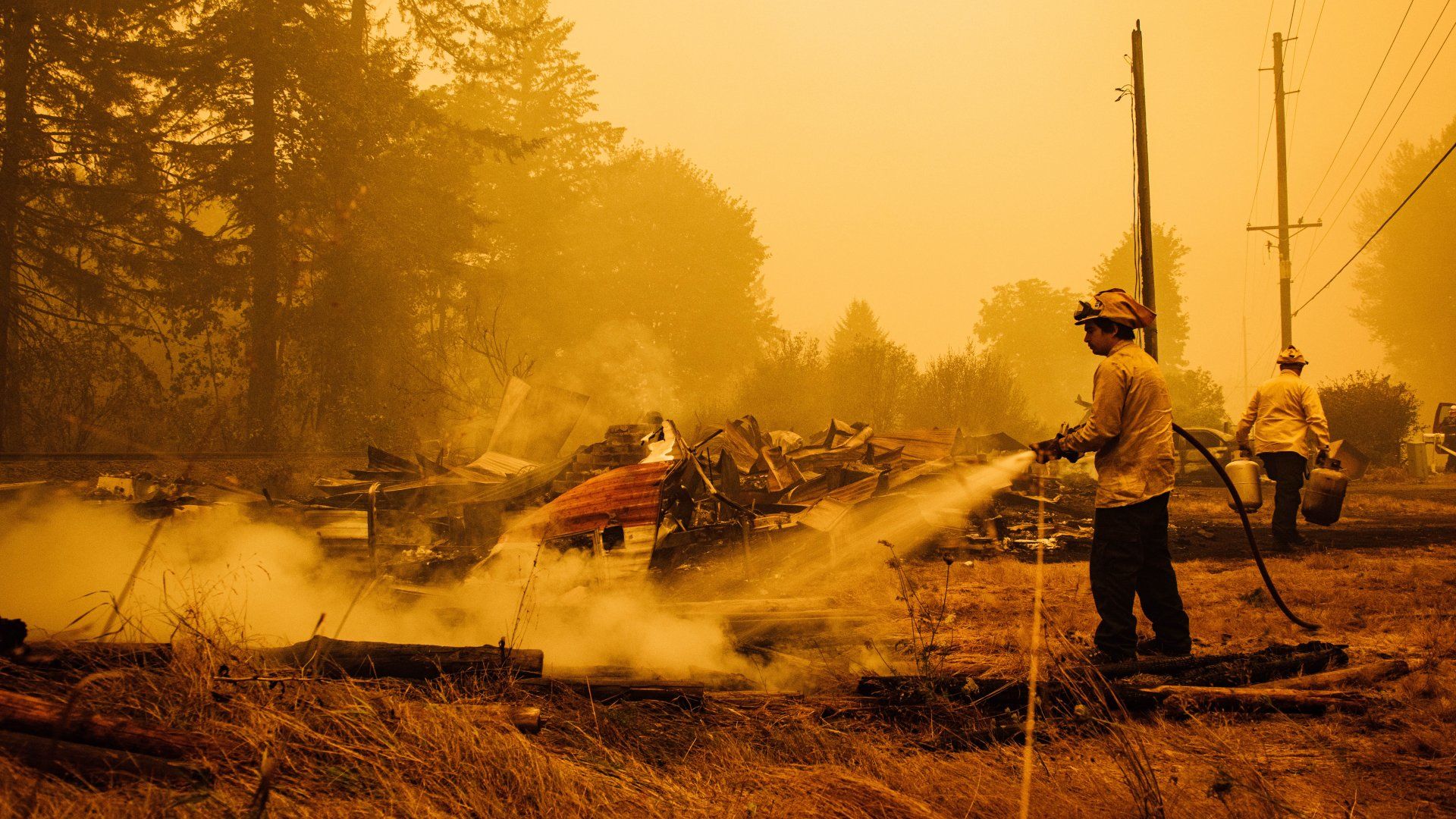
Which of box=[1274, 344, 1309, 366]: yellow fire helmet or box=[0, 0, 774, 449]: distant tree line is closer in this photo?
box=[1274, 344, 1309, 366]: yellow fire helmet

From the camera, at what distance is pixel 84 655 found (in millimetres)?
2762

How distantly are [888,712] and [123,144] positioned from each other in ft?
50.4

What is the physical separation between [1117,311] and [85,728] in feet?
15.7

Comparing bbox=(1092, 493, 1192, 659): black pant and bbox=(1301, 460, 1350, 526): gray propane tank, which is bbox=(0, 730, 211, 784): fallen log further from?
bbox=(1301, 460, 1350, 526): gray propane tank

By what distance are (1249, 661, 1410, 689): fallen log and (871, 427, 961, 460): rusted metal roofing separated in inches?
269

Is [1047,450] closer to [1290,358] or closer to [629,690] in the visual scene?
[629,690]

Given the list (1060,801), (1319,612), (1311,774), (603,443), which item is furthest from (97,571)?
(1319,612)

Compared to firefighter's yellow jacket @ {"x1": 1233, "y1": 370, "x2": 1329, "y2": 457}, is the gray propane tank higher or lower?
lower

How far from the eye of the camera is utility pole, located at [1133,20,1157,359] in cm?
1141

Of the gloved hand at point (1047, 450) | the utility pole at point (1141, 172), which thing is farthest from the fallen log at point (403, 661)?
the utility pole at point (1141, 172)

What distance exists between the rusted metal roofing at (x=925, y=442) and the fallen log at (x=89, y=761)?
30.4ft

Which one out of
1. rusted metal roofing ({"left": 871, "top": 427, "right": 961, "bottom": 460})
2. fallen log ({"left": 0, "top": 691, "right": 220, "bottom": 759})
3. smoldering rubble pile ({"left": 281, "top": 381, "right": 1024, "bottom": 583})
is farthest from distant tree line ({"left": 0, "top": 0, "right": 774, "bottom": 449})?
fallen log ({"left": 0, "top": 691, "right": 220, "bottom": 759})

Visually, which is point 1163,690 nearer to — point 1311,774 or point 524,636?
point 1311,774

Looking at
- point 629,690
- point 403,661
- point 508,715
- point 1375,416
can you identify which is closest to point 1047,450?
point 629,690
